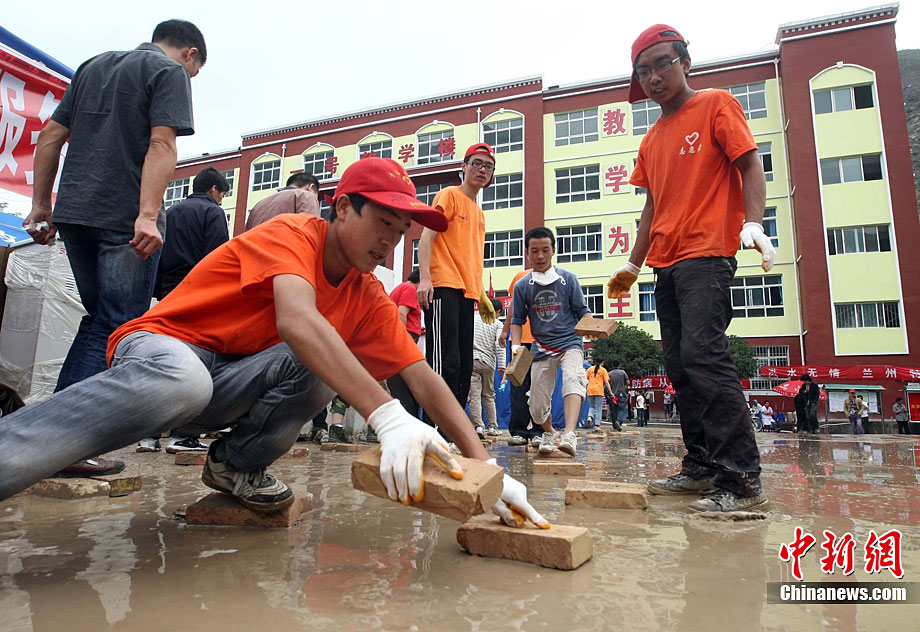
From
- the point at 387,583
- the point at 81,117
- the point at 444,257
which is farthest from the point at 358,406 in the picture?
the point at 444,257

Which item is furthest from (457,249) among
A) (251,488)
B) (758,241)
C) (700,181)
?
(251,488)

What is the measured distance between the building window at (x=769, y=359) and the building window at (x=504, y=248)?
11167mm

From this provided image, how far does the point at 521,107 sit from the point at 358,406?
93.8 feet

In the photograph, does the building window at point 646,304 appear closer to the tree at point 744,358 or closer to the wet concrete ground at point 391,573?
the tree at point 744,358

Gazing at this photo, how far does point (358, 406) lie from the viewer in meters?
1.41

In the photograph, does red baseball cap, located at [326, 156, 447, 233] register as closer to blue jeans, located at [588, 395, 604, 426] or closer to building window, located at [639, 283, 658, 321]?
blue jeans, located at [588, 395, 604, 426]

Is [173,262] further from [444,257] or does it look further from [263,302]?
[263,302]

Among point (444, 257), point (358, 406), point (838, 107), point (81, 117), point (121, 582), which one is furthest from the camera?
point (838, 107)

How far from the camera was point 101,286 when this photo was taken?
2400mm

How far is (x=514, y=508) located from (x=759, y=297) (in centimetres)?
2506

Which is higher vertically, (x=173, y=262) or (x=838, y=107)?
(x=838, y=107)

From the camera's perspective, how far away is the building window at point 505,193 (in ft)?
89.8

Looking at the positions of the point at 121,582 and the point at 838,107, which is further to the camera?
the point at 838,107

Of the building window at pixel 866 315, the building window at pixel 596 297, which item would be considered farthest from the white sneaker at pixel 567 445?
the building window at pixel 866 315
